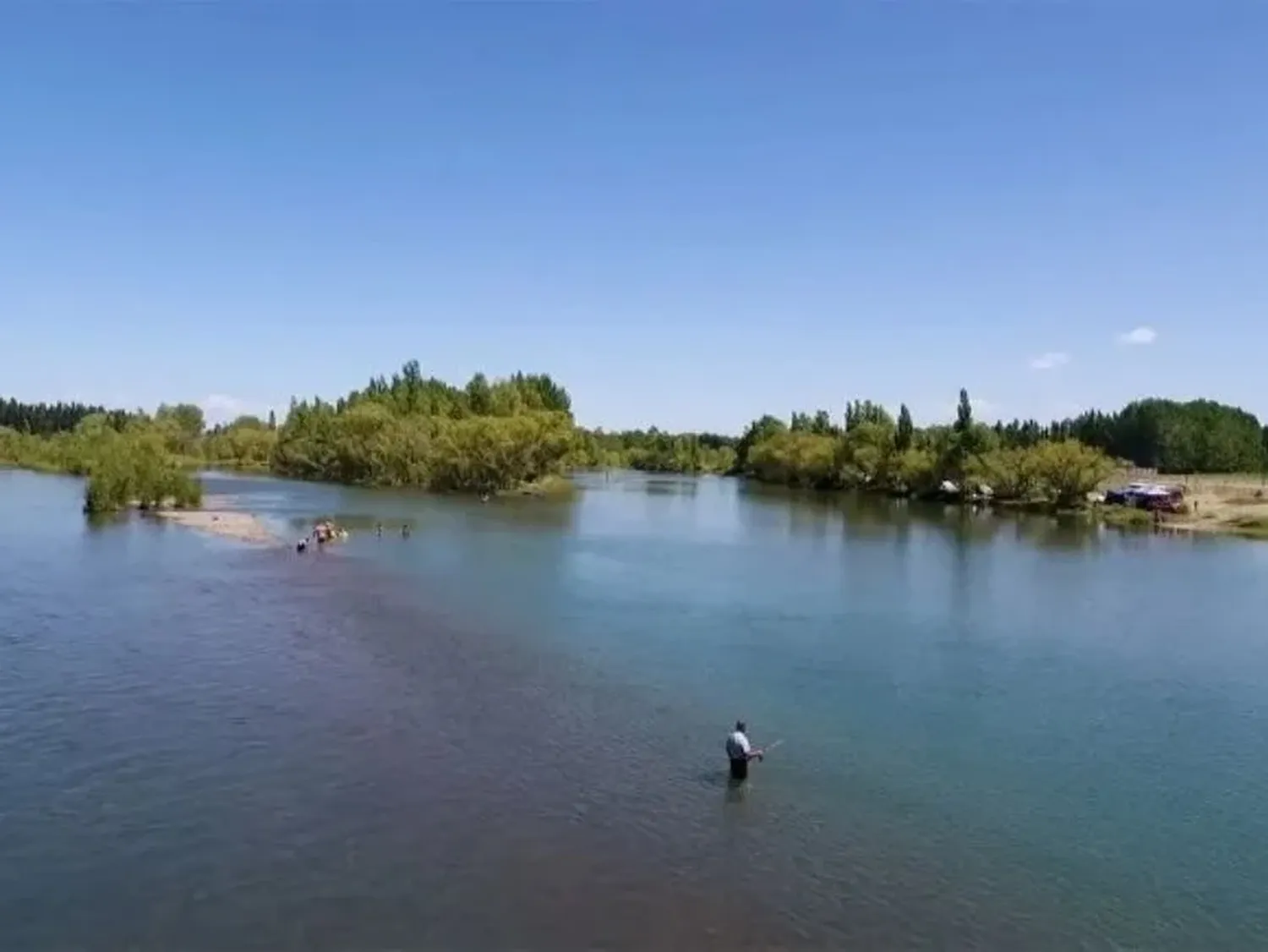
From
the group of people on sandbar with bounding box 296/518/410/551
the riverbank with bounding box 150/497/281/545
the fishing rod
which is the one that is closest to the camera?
the fishing rod

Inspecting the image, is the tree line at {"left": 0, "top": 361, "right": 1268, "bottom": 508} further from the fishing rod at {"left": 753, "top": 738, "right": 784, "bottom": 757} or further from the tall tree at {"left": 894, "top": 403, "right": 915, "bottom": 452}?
the fishing rod at {"left": 753, "top": 738, "right": 784, "bottom": 757}

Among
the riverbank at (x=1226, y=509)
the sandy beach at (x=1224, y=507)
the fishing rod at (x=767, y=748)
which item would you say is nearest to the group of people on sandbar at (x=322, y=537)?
the fishing rod at (x=767, y=748)

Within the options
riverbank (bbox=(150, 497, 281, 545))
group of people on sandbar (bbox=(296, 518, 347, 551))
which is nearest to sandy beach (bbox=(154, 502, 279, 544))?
riverbank (bbox=(150, 497, 281, 545))

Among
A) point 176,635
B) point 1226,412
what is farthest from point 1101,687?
point 1226,412

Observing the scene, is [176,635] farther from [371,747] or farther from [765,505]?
[765,505]

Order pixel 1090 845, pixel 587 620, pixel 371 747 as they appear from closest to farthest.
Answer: pixel 1090 845 < pixel 371 747 < pixel 587 620

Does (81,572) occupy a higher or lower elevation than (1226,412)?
lower

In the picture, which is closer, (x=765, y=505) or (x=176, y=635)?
(x=176, y=635)

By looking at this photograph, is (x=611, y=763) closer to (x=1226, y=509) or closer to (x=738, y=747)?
(x=738, y=747)
